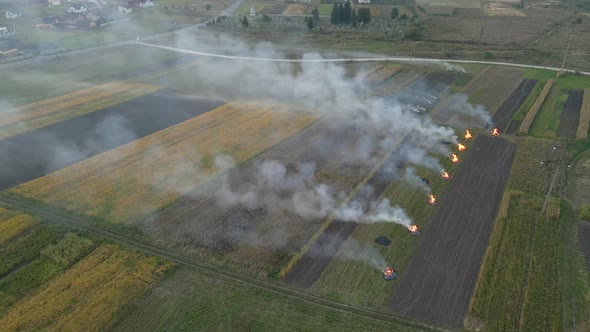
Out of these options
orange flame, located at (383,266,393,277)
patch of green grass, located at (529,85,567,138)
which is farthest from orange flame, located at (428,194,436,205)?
patch of green grass, located at (529,85,567,138)

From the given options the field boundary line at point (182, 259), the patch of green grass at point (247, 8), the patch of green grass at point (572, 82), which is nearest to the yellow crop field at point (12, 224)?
the field boundary line at point (182, 259)

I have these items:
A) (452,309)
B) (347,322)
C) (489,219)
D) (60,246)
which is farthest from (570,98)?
(60,246)

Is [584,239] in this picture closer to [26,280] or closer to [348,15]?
[26,280]

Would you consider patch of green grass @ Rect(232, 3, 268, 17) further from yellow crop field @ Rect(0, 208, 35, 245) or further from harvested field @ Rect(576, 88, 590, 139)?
yellow crop field @ Rect(0, 208, 35, 245)

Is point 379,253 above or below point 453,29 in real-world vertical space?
below

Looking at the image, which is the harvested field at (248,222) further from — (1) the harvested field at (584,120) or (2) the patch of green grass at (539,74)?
(2) the patch of green grass at (539,74)

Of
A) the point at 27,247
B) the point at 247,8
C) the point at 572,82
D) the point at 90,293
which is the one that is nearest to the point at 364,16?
the point at 247,8
